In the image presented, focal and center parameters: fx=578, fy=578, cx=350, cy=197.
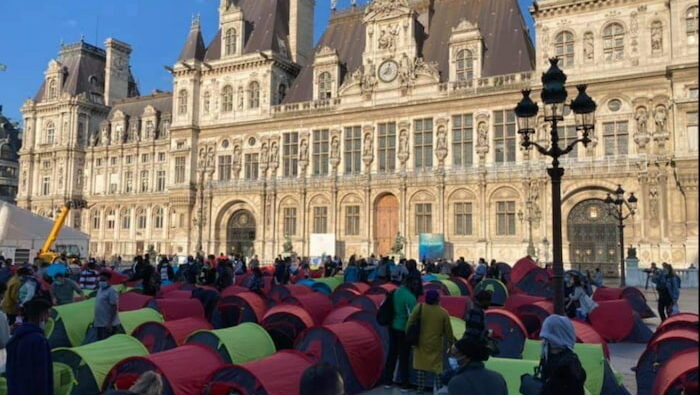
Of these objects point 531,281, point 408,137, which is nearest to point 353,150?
point 408,137

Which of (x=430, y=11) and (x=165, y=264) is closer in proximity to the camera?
(x=165, y=264)

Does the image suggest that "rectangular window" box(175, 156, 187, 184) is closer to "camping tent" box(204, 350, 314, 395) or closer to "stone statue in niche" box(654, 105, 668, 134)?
"stone statue in niche" box(654, 105, 668, 134)

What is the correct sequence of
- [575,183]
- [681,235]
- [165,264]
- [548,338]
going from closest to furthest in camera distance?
[548,338] → [165,264] → [681,235] → [575,183]

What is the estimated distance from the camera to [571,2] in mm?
33031

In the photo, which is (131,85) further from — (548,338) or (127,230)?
(548,338)

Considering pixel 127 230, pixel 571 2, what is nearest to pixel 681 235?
pixel 571 2

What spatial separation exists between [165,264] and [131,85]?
5056 centimetres

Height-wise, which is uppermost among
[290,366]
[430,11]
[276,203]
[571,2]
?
[430,11]

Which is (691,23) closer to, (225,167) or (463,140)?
(463,140)

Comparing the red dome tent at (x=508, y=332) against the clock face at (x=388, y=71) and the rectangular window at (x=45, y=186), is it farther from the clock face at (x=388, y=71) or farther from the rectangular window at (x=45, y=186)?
the rectangular window at (x=45, y=186)

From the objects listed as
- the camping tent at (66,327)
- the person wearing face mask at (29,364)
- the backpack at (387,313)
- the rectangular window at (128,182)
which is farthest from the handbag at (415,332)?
the rectangular window at (128,182)

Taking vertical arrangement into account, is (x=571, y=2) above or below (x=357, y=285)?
above

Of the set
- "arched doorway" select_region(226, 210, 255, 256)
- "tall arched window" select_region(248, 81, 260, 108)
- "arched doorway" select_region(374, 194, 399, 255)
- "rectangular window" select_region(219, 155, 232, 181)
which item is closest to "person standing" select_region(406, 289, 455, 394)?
"arched doorway" select_region(374, 194, 399, 255)

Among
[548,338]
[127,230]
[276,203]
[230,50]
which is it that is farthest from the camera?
[127,230]
